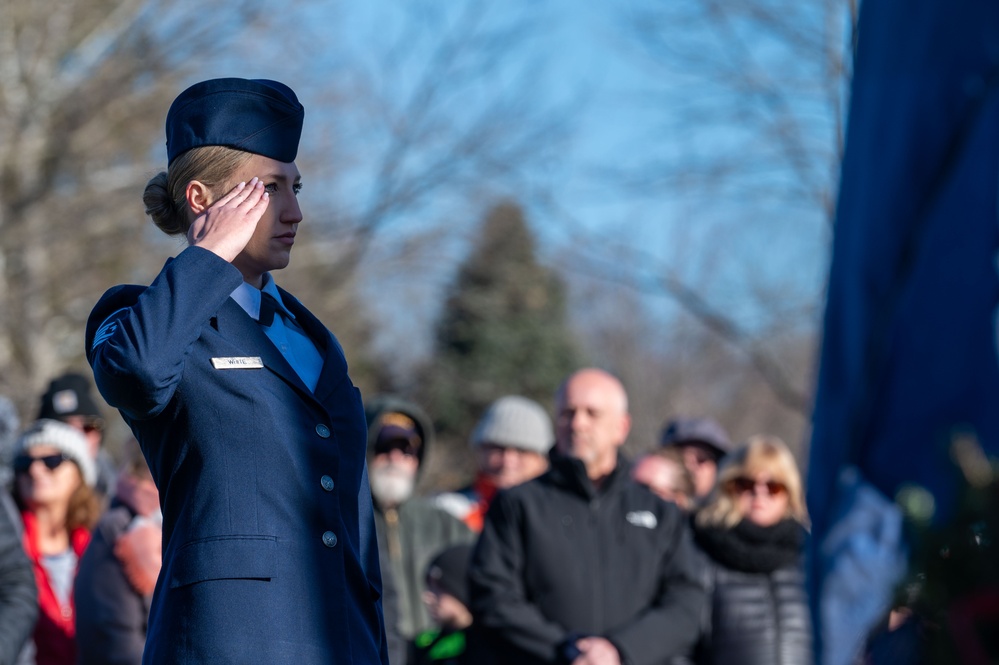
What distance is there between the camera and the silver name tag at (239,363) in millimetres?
2494

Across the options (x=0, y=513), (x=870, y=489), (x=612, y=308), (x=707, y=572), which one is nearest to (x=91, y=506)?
(x=0, y=513)

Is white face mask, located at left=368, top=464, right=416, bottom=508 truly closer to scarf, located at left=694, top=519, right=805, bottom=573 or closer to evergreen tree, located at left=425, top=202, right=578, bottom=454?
scarf, located at left=694, top=519, right=805, bottom=573

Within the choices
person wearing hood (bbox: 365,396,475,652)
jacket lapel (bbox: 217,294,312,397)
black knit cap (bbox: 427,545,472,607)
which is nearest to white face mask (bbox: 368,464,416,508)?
person wearing hood (bbox: 365,396,475,652)

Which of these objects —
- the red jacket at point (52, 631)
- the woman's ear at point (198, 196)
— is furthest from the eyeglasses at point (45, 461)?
the woman's ear at point (198, 196)

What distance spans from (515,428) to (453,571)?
4.92 feet

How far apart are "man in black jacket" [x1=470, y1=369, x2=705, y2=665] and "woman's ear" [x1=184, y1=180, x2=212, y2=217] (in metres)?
2.90

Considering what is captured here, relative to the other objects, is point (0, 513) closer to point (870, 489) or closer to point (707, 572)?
point (707, 572)

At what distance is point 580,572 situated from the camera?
5336 mm

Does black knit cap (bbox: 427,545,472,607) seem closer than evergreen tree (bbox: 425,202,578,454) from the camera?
Yes

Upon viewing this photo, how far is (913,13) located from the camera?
176 cm

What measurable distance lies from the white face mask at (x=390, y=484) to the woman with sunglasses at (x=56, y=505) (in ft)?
4.51

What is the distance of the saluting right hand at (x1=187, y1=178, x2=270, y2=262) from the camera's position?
2.55 meters

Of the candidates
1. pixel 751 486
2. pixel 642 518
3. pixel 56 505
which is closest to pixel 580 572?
pixel 642 518

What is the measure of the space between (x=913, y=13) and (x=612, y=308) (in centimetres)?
2345
